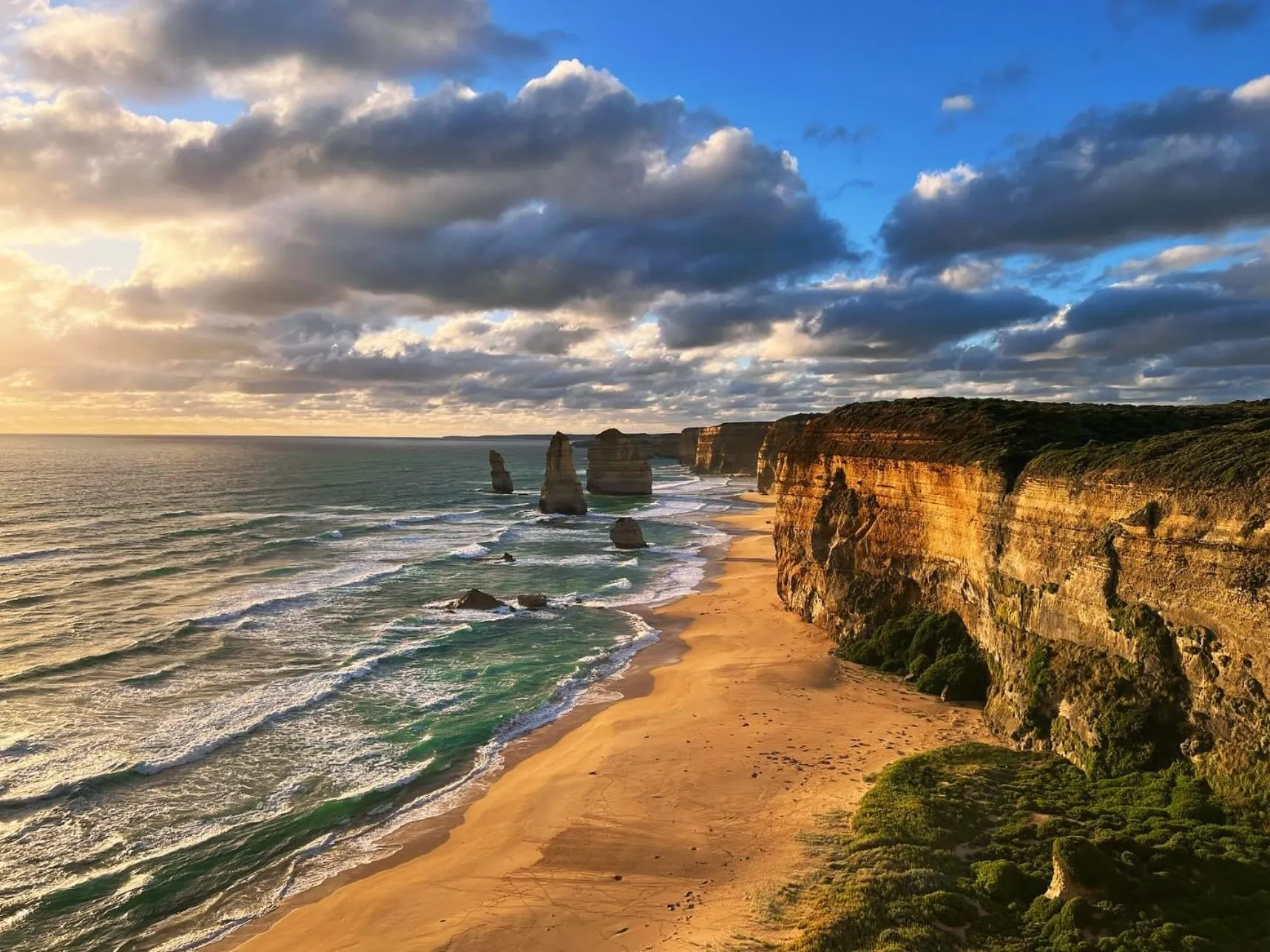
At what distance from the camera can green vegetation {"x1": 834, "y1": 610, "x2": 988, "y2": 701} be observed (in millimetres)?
22000

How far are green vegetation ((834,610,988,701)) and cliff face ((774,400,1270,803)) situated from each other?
55 cm

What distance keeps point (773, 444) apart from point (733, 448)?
39.2 meters

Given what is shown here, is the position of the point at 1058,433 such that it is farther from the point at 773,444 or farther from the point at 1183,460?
the point at 773,444

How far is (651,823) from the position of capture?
1625 cm

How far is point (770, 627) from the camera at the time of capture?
32.4 meters

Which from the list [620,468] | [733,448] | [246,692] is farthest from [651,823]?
[733,448]

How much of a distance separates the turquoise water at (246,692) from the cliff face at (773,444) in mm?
36624

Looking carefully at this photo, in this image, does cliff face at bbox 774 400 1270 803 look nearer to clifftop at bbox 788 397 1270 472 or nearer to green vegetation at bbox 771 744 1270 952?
clifftop at bbox 788 397 1270 472

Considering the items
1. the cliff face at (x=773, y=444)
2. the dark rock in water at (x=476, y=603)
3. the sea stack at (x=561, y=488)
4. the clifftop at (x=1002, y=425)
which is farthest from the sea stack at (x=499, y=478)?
the clifftop at (x=1002, y=425)

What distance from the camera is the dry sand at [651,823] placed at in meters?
12.9

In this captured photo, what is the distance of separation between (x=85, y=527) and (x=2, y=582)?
24.6 meters

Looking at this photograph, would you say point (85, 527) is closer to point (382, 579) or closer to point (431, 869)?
point (382, 579)

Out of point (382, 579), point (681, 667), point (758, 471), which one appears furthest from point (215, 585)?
point (758, 471)

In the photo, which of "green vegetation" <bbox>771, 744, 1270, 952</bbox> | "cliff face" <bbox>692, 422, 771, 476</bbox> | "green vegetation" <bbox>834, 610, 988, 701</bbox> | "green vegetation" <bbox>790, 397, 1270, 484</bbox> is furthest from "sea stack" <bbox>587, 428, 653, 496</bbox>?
"green vegetation" <bbox>771, 744, 1270, 952</bbox>
